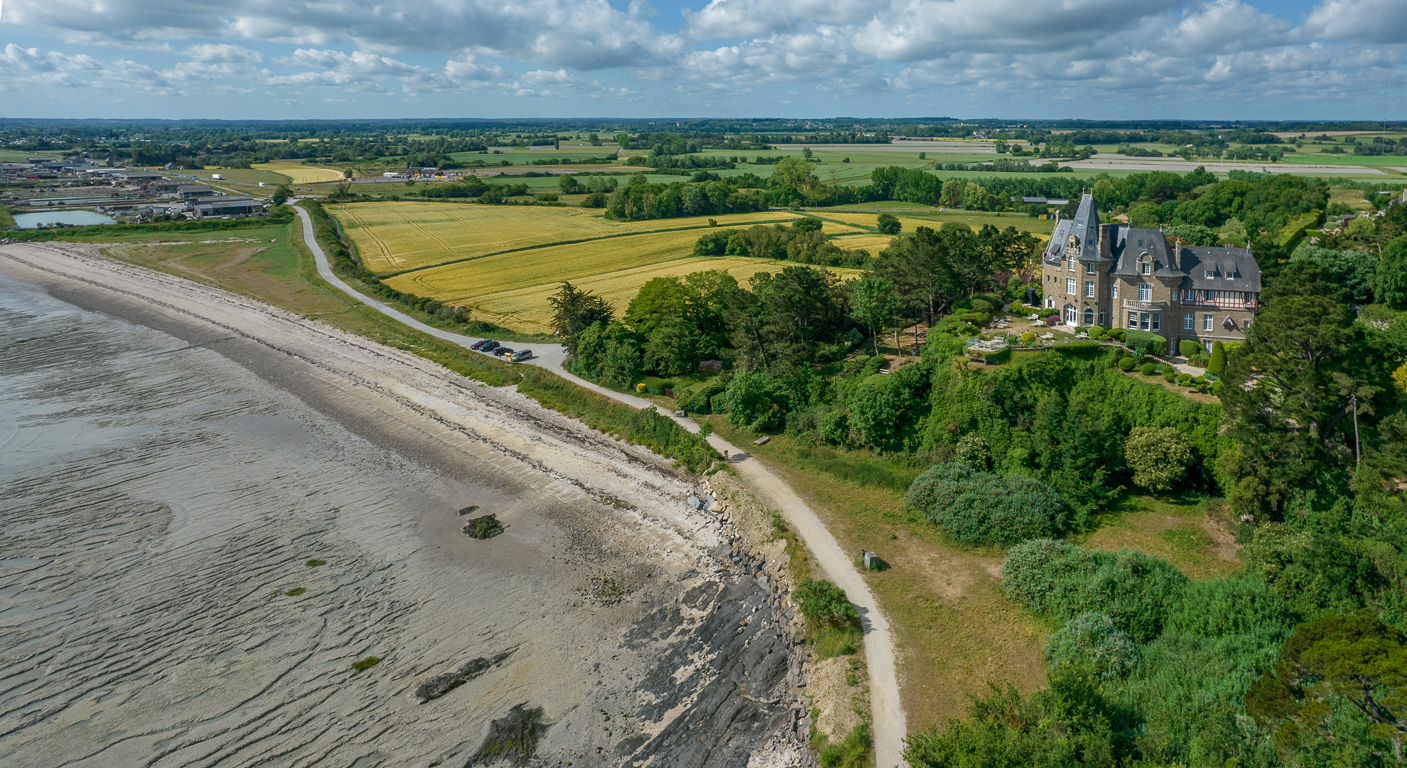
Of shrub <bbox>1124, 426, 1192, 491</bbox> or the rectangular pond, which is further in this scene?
the rectangular pond

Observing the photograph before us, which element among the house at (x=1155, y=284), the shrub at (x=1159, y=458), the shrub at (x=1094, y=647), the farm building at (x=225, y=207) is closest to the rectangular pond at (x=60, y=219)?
the farm building at (x=225, y=207)

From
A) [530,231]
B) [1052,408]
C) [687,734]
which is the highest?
[530,231]

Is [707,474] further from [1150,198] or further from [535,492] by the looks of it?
[1150,198]

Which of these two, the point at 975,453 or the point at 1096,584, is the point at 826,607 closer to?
the point at 1096,584

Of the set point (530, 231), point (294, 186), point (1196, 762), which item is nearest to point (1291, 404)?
point (1196, 762)

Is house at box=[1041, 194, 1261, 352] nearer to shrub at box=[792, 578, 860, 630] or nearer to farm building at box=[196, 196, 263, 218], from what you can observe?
shrub at box=[792, 578, 860, 630]

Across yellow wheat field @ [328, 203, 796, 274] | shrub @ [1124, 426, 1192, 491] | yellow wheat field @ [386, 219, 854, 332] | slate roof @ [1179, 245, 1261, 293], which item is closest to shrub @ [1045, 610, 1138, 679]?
shrub @ [1124, 426, 1192, 491]
